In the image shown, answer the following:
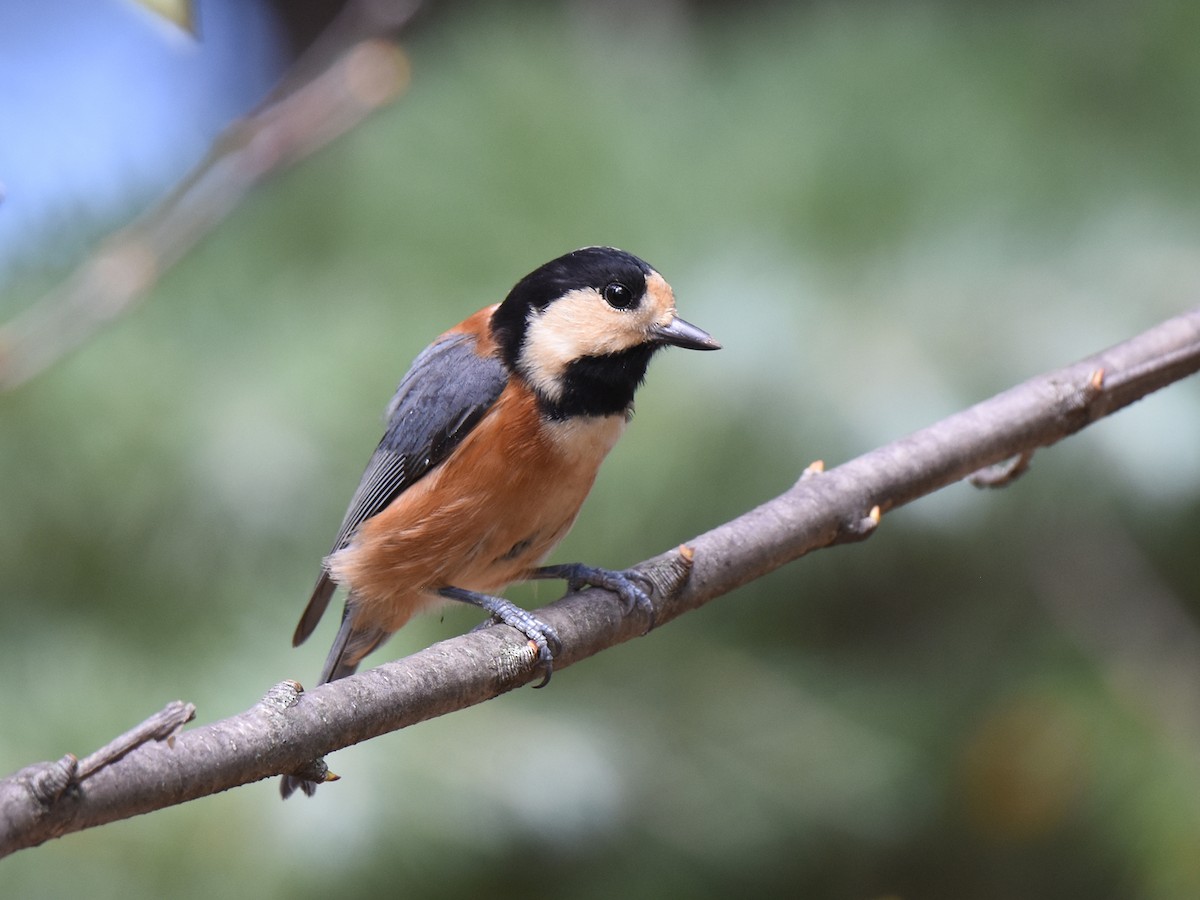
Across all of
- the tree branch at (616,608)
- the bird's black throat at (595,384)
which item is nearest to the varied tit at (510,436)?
the bird's black throat at (595,384)

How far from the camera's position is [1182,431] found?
1.82 m

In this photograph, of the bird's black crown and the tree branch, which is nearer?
the tree branch

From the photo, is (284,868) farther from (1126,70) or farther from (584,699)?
(1126,70)

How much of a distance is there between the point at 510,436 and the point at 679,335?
208 millimetres

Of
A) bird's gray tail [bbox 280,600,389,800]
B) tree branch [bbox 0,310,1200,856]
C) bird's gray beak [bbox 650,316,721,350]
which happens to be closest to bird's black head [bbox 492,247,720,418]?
bird's gray beak [bbox 650,316,721,350]

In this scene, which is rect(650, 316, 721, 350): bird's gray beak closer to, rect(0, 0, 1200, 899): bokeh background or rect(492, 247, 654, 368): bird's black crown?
rect(492, 247, 654, 368): bird's black crown

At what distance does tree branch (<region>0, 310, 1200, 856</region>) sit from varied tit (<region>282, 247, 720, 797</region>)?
14 cm

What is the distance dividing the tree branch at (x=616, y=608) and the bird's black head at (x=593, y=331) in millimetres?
221

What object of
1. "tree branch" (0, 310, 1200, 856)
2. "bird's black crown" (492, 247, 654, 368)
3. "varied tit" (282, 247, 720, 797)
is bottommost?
"tree branch" (0, 310, 1200, 856)

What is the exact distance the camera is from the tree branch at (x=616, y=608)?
2.52 feet

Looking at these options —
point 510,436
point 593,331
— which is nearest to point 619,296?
point 593,331

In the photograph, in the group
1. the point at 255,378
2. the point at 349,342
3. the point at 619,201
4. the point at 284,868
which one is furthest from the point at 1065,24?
the point at 284,868

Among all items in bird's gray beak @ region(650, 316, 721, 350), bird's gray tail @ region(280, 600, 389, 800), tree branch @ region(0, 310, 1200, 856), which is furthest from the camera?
bird's gray tail @ region(280, 600, 389, 800)

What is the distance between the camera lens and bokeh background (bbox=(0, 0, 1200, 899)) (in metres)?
1.74
